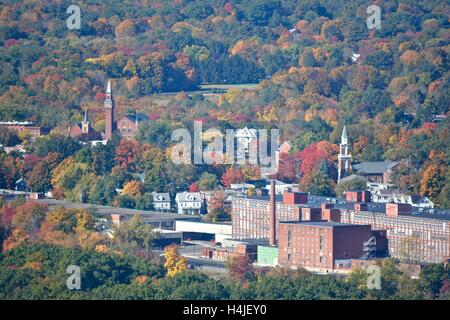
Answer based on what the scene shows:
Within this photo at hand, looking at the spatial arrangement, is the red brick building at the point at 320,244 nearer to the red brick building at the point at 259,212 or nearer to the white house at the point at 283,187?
the red brick building at the point at 259,212

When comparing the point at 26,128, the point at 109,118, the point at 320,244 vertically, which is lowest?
the point at 320,244

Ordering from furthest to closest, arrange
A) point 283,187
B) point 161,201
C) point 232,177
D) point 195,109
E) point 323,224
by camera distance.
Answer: point 195,109
point 232,177
point 283,187
point 161,201
point 323,224

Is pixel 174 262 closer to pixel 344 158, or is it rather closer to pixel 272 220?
pixel 272 220

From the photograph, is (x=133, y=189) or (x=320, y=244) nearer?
(x=320, y=244)

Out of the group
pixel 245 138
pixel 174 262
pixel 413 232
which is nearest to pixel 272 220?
pixel 413 232

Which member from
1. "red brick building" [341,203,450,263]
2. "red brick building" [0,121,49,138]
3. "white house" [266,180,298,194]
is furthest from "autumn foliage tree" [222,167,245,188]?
"red brick building" [341,203,450,263]

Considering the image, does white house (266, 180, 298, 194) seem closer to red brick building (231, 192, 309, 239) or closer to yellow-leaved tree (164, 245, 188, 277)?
red brick building (231, 192, 309, 239)

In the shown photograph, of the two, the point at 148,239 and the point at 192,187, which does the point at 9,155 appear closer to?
the point at 192,187
